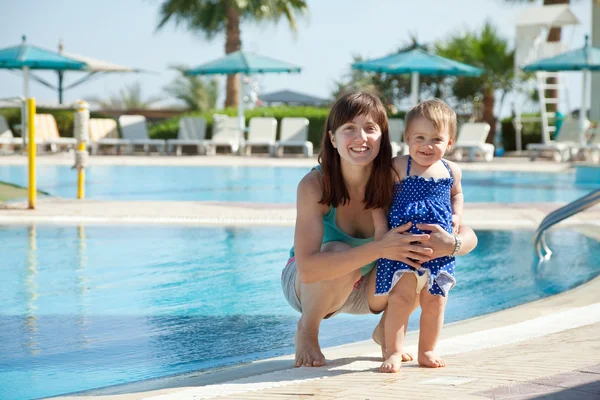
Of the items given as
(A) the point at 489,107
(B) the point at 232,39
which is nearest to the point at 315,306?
(A) the point at 489,107

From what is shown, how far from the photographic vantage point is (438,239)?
3.51 m

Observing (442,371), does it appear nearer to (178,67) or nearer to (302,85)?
(178,67)

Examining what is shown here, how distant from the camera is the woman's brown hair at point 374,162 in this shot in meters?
3.65

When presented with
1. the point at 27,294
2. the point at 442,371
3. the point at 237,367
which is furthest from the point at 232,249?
the point at 442,371

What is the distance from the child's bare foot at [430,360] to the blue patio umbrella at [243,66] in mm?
21097

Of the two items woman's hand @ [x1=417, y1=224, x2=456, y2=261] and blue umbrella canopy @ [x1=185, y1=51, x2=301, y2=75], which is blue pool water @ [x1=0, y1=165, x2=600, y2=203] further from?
woman's hand @ [x1=417, y1=224, x2=456, y2=261]

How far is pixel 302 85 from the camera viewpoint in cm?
5284

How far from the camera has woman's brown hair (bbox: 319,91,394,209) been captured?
12.0ft

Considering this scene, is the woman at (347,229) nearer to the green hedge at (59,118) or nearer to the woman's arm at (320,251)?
the woman's arm at (320,251)

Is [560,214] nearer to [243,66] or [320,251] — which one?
[320,251]

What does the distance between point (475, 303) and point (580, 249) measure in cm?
271

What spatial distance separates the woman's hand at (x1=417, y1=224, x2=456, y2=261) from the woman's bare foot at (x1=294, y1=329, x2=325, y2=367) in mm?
611

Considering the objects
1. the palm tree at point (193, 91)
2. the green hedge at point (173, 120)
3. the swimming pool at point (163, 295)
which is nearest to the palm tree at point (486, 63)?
the green hedge at point (173, 120)

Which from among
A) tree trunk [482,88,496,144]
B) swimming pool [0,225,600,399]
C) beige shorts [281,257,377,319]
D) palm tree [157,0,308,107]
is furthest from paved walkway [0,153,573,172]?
beige shorts [281,257,377,319]
